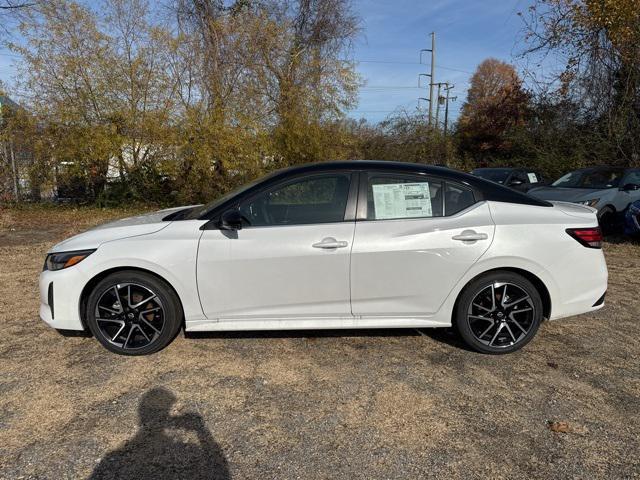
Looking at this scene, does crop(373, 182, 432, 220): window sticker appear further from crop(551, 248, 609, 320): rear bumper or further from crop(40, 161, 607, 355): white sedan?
crop(551, 248, 609, 320): rear bumper

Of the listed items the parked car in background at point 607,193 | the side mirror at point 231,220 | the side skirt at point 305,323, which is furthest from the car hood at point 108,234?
the parked car in background at point 607,193

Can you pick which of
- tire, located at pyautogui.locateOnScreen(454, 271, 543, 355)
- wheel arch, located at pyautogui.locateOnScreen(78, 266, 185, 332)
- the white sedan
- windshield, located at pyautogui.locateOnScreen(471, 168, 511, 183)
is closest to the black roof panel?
the white sedan

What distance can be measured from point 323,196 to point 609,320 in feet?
10.4

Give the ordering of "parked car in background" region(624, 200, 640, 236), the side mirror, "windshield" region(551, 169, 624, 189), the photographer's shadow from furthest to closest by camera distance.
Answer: "windshield" region(551, 169, 624, 189), "parked car in background" region(624, 200, 640, 236), the side mirror, the photographer's shadow

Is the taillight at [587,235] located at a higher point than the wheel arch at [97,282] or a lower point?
higher

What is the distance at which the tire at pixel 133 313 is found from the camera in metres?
3.69

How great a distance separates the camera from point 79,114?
12266 millimetres

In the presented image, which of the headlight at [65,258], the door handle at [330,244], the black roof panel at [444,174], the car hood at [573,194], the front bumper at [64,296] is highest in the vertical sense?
the black roof panel at [444,174]

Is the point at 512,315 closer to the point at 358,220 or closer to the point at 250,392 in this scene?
the point at 358,220

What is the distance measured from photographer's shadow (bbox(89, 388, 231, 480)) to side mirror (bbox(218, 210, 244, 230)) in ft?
4.38

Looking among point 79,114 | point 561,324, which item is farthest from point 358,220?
point 79,114

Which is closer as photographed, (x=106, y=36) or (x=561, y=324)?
(x=561, y=324)

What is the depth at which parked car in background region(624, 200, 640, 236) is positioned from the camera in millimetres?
8180

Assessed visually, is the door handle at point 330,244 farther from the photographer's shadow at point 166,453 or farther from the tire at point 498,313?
the photographer's shadow at point 166,453
